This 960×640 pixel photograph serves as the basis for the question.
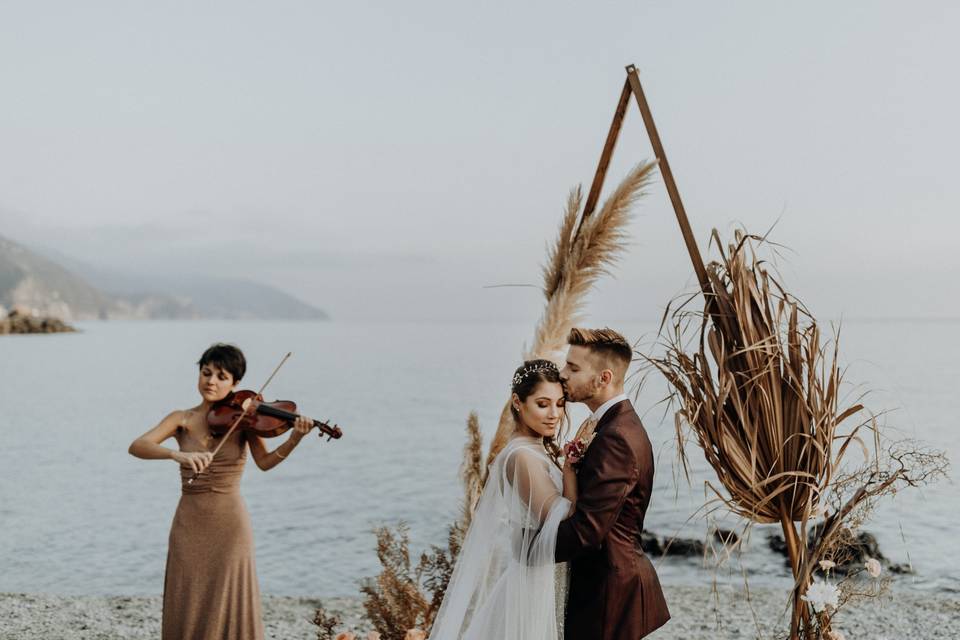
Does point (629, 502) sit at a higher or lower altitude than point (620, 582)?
higher

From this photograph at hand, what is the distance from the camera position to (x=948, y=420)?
25578 millimetres

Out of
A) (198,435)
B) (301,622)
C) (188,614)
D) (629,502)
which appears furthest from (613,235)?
(301,622)

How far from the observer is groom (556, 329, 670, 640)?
126 inches

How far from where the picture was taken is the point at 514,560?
349 centimetres

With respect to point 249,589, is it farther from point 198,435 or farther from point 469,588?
point 469,588

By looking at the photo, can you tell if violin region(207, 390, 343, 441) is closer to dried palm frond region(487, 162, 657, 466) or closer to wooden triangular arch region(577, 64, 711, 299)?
dried palm frond region(487, 162, 657, 466)

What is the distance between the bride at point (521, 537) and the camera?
3.38 m

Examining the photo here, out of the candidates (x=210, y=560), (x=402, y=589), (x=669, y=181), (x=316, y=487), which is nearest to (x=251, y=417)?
(x=210, y=560)

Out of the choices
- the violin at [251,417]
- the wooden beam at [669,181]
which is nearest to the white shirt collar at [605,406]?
the wooden beam at [669,181]

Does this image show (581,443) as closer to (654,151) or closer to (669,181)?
(669,181)

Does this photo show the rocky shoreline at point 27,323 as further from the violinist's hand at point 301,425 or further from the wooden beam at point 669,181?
the wooden beam at point 669,181

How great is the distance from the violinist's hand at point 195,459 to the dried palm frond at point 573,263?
5.09 ft

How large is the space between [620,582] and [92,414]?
114 feet

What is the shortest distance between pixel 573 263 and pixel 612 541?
5.59 feet
